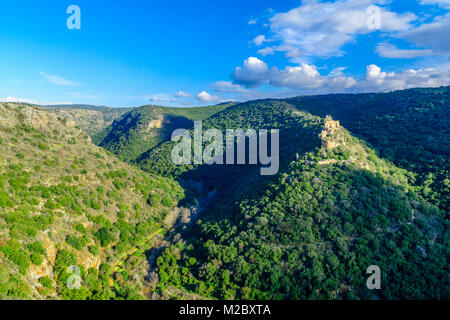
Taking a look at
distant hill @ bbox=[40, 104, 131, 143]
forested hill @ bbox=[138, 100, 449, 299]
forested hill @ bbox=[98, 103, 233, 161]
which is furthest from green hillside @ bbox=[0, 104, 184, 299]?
distant hill @ bbox=[40, 104, 131, 143]

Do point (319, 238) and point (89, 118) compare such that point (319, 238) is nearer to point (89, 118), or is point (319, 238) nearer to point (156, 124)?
point (156, 124)

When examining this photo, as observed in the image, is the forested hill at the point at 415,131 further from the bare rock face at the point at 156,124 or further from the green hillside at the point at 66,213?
the bare rock face at the point at 156,124

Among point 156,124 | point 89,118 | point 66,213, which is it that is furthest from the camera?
point 89,118


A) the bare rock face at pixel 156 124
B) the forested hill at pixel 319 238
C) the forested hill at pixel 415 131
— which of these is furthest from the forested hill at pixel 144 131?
the forested hill at pixel 415 131

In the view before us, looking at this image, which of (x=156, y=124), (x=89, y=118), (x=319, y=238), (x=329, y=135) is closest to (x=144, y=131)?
(x=156, y=124)

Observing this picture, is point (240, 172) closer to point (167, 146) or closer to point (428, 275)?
point (167, 146)
